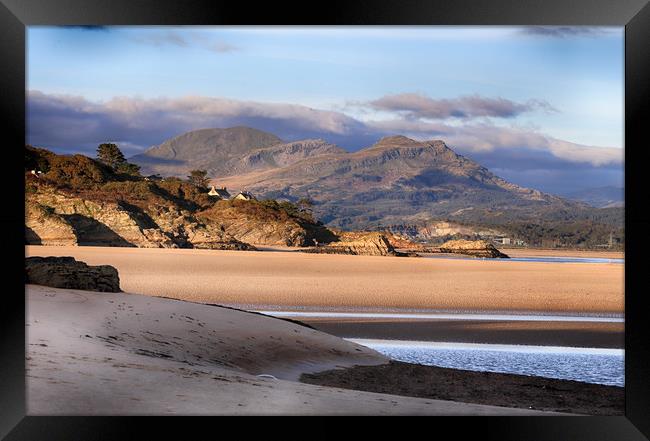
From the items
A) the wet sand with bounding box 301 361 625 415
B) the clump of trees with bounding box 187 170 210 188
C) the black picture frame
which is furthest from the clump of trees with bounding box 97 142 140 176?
the black picture frame

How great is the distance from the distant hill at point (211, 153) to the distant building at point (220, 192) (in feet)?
4.92

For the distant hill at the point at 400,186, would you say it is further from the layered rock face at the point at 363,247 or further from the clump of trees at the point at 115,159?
the layered rock face at the point at 363,247

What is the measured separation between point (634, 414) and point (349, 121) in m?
38.3

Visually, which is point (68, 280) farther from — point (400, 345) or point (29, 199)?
point (29, 199)

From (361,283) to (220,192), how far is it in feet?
79.0

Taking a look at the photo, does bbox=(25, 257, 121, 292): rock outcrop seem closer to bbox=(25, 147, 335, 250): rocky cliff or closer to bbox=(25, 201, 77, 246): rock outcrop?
bbox=(25, 201, 77, 246): rock outcrop

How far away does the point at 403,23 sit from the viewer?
4.97m

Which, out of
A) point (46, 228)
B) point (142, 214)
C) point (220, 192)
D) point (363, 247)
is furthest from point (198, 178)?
point (46, 228)

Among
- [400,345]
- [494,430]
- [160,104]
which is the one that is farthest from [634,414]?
[160,104]

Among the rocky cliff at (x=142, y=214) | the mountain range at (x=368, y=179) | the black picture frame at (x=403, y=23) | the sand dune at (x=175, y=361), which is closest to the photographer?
the black picture frame at (x=403, y=23)

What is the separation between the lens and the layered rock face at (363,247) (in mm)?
33688

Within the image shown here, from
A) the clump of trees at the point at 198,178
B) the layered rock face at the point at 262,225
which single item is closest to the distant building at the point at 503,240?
the layered rock face at the point at 262,225

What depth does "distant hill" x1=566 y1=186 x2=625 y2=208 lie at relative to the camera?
46.5 metres

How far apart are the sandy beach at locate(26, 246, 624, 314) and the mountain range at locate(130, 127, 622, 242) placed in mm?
16775
